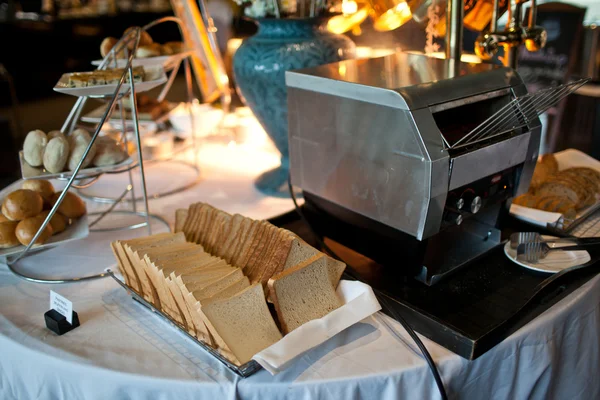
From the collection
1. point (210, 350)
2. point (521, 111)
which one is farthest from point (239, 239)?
point (521, 111)

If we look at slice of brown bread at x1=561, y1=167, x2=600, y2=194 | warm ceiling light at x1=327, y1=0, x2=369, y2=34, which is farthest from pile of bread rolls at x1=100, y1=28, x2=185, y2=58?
slice of brown bread at x1=561, y1=167, x2=600, y2=194

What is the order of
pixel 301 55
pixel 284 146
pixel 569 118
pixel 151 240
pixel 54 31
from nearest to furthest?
1. pixel 151 240
2. pixel 301 55
3. pixel 284 146
4. pixel 569 118
5. pixel 54 31

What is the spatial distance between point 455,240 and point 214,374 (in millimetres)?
517

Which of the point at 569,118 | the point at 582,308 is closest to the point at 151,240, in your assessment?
the point at 582,308

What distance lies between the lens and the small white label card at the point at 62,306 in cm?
81

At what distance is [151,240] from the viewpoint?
36.3 inches

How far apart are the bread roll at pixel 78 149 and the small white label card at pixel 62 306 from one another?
0.87 ft

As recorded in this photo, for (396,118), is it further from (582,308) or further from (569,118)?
(569,118)

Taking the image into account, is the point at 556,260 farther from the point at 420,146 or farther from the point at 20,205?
the point at 20,205

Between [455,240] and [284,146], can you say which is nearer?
[455,240]

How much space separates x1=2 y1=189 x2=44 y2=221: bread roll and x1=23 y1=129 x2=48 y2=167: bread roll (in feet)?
0.19

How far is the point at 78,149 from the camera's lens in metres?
1.01

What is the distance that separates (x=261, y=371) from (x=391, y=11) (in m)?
0.92

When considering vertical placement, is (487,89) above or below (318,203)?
above
